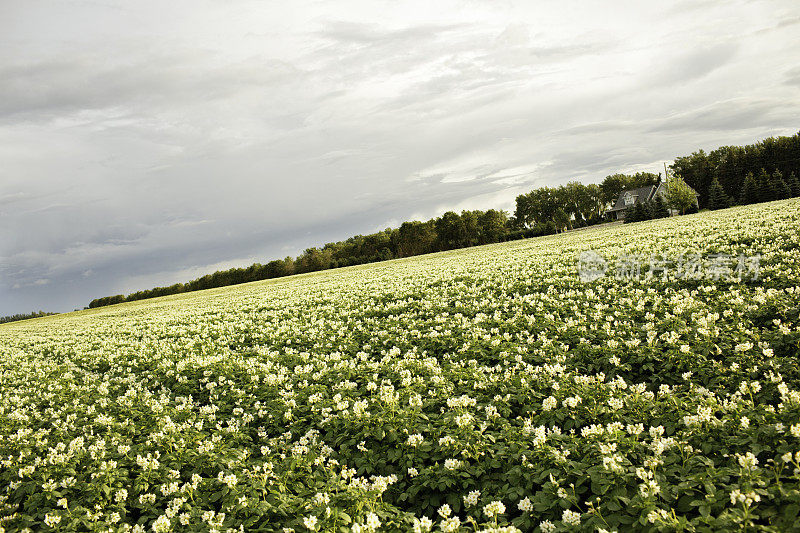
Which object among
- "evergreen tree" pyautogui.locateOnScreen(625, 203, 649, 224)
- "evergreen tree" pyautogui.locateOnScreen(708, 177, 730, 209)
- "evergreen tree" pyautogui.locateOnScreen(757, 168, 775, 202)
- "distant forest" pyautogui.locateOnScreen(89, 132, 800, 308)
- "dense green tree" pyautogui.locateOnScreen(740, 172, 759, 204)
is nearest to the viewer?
"evergreen tree" pyautogui.locateOnScreen(757, 168, 775, 202)

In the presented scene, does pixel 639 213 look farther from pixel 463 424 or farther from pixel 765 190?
pixel 463 424

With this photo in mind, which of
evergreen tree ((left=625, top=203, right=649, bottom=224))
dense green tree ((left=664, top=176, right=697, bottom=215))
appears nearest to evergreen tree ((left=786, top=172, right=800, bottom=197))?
dense green tree ((left=664, top=176, right=697, bottom=215))

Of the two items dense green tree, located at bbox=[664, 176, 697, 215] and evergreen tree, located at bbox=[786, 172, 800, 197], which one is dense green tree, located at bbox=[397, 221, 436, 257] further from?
evergreen tree, located at bbox=[786, 172, 800, 197]

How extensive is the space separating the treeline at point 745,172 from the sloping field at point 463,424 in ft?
250

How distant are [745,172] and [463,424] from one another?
11036cm

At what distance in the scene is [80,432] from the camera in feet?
25.9

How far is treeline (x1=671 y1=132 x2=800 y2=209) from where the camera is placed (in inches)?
2734

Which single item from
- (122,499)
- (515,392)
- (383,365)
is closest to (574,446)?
(515,392)

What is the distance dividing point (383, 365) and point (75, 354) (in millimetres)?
14740

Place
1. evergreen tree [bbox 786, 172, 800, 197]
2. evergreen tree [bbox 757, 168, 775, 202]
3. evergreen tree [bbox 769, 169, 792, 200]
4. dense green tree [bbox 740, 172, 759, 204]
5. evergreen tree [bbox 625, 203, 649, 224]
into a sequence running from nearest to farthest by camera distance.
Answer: evergreen tree [bbox 786, 172, 800, 197]
evergreen tree [bbox 769, 169, 792, 200]
evergreen tree [bbox 757, 168, 775, 202]
dense green tree [bbox 740, 172, 759, 204]
evergreen tree [bbox 625, 203, 649, 224]

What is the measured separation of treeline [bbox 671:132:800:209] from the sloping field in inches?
3000

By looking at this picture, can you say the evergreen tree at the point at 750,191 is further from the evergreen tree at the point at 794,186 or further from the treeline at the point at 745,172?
the evergreen tree at the point at 794,186

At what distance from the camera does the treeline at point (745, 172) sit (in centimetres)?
6944

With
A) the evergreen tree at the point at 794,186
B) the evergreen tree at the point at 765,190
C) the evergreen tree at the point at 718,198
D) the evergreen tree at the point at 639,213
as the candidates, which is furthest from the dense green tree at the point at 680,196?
the evergreen tree at the point at 794,186
